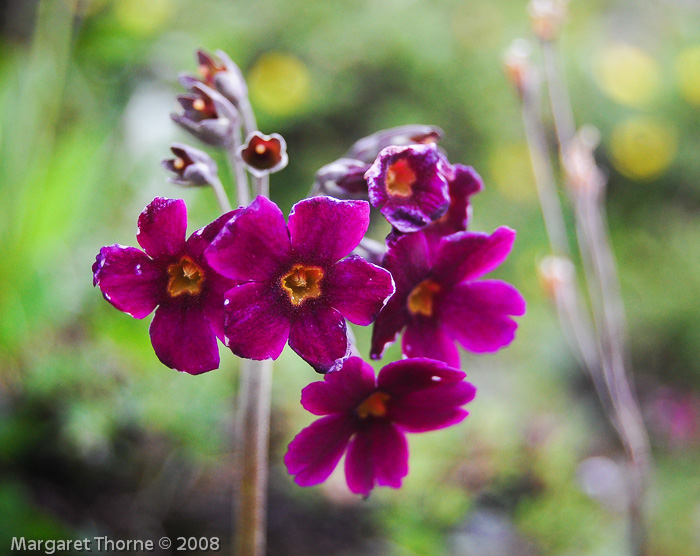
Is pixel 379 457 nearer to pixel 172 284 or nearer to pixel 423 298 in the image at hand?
pixel 423 298

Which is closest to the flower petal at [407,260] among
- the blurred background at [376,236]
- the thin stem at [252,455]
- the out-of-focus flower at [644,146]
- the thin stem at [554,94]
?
the thin stem at [252,455]

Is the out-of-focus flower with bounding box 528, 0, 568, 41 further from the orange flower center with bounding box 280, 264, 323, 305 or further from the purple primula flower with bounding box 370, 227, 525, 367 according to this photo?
the orange flower center with bounding box 280, 264, 323, 305

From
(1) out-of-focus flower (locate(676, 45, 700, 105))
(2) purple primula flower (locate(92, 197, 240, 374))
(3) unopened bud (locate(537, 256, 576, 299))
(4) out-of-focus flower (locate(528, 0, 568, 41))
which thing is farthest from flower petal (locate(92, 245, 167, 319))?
(1) out-of-focus flower (locate(676, 45, 700, 105))

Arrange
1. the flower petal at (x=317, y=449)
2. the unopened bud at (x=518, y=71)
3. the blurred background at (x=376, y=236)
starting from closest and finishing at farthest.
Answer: the flower petal at (x=317, y=449), the unopened bud at (x=518, y=71), the blurred background at (x=376, y=236)

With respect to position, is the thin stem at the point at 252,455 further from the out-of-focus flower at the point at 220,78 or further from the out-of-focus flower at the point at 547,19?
the out-of-focus flower at the point at 547,19

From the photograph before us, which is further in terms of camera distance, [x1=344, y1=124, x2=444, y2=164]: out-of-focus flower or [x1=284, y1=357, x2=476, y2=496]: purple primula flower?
[x1=344, y1=124, x2=444, y2=164]: out-of-focus flower

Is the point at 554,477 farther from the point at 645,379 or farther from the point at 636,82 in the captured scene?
the point at 636,82

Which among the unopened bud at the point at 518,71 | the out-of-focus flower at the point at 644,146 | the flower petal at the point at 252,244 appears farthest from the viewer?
the out-of-focus flower at the point at 644,146

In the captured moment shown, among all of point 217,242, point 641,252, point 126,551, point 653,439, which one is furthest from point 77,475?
point 641,252
